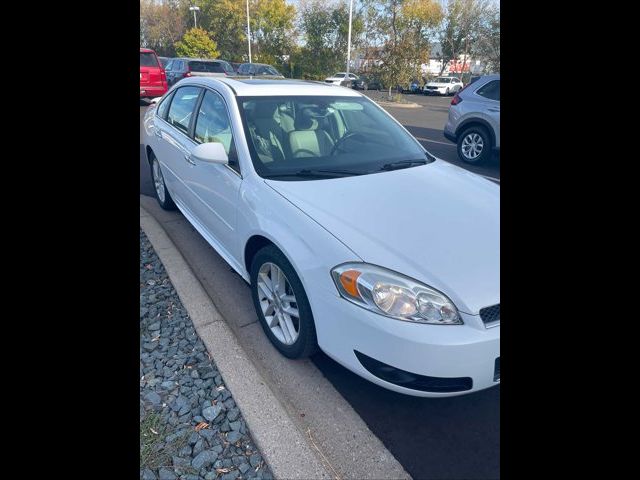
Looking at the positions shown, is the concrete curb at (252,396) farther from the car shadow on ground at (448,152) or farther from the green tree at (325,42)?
the green tree at (325,42)

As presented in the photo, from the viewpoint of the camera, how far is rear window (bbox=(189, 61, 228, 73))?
56.0ft

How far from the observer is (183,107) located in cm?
394

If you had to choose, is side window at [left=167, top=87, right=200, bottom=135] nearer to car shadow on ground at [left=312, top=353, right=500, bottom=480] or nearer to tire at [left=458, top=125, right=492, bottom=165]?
car shadow on ground at [left=312, top=353, right=500, bottom=480]

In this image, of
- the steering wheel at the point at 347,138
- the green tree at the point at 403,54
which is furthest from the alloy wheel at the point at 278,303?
the green tree at the point at 403,54

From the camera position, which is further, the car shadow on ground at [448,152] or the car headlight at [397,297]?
the car shadow on ground at [448,152]

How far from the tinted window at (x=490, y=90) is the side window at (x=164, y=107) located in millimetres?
5948

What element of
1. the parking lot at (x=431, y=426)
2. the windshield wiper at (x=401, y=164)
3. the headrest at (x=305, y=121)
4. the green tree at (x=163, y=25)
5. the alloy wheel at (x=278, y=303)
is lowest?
the parking lot at (x=431, y=426)

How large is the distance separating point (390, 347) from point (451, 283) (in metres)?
0.40

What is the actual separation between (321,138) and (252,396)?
1.84m

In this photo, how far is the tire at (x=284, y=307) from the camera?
2.17m

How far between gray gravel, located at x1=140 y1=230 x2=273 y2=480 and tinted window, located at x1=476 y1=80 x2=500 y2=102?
23.7 feet

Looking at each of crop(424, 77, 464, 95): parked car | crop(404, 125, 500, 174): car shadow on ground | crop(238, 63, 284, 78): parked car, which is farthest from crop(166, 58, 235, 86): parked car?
crop(424, 77, 464, 95): parked car
